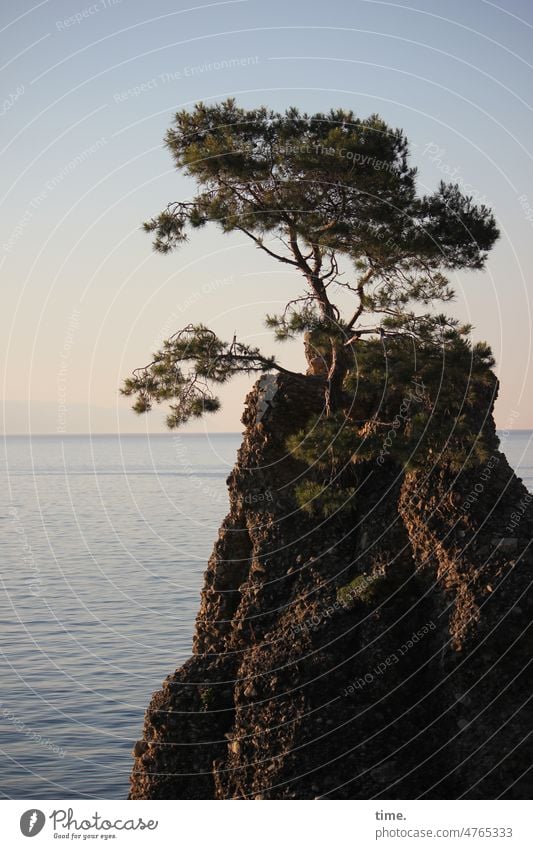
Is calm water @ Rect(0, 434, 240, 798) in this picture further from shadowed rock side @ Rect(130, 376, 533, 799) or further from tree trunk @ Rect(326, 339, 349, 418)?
tree trunk @ Rect(326, 339, 349, 418)

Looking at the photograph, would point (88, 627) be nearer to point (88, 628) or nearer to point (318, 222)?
point (88, 628)

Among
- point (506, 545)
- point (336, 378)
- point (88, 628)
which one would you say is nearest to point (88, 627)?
point (88, 628)

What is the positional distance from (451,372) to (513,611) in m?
5.51

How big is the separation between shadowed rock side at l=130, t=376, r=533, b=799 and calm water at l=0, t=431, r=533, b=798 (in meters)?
9.52
